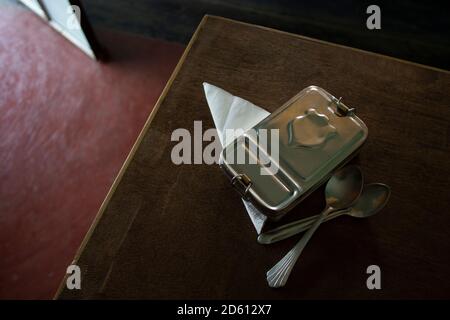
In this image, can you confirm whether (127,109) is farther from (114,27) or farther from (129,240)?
(129,240)

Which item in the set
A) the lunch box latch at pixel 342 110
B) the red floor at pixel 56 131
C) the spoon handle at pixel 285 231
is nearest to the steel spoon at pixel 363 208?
the spoon handle at pixel 285 231

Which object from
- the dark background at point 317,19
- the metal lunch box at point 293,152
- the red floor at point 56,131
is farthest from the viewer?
the dark background at point 317,19

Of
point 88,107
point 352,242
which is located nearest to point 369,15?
point 88,107

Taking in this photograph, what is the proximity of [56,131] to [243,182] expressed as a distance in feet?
2.92

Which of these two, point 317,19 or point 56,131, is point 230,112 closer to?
point 56,131

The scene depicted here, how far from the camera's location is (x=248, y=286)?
0.47m

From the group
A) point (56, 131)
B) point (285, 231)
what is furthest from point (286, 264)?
point (56, 131)

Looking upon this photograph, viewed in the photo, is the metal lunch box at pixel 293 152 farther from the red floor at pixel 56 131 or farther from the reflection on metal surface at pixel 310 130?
the red floor at pixel 56 131

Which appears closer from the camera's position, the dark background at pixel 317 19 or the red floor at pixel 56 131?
the red floor at pixel 56 131

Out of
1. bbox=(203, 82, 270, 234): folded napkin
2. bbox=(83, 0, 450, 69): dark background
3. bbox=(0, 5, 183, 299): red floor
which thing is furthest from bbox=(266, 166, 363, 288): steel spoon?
bbox=(83, 0, 450, 69): dark background

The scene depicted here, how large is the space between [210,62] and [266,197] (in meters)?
0.29

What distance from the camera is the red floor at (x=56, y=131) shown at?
96 centimetres

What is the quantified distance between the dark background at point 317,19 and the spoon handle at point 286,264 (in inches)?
41.8

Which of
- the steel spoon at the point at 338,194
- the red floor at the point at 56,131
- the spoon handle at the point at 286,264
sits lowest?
the red floor at the point at 56,131
